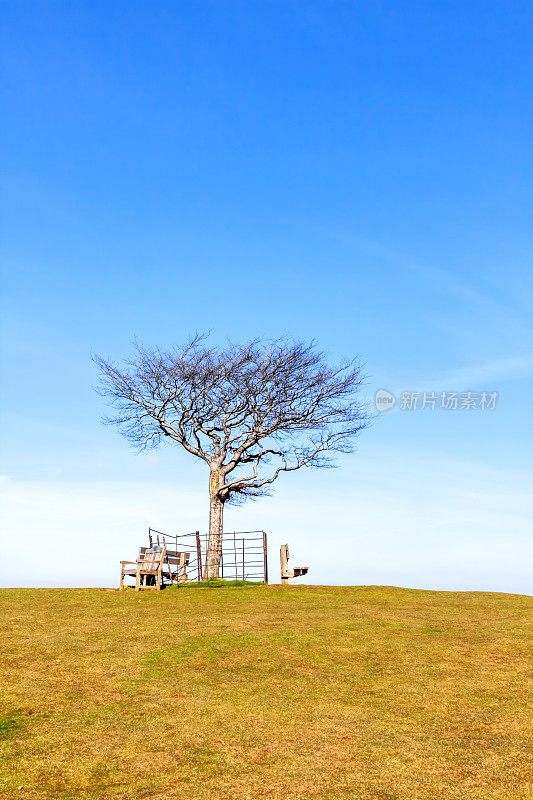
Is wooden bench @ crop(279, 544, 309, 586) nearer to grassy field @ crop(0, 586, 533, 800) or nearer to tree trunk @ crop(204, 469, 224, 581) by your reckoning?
tree trunk @ crop(204, 469, 224, 581)

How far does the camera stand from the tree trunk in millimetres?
31641

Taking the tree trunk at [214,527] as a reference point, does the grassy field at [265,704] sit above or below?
below

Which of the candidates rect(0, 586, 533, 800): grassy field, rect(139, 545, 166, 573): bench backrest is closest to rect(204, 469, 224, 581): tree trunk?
rect(139, 545, 166, 573): bench backrest

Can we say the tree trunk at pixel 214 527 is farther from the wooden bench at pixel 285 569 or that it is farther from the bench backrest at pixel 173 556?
the wooden bench at pixel 285 569

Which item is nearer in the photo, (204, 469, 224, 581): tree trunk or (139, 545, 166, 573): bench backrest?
(139, 545, 166, 573): bench backrest

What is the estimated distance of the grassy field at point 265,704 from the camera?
9.17 meters

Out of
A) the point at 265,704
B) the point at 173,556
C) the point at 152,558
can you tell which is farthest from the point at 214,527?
the point at 265,704

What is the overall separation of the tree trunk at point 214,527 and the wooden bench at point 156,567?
1.32 m

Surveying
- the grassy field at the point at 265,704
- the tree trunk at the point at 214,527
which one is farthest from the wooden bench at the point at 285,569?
the grassy field at the point at 265,704

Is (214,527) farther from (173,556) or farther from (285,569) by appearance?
(285,569)

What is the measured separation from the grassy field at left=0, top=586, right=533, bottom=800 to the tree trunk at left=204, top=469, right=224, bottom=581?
9.91 m

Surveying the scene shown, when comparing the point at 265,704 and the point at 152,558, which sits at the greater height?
the point at 152,558

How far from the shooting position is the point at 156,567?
28953mm

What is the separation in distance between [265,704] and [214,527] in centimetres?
2045
